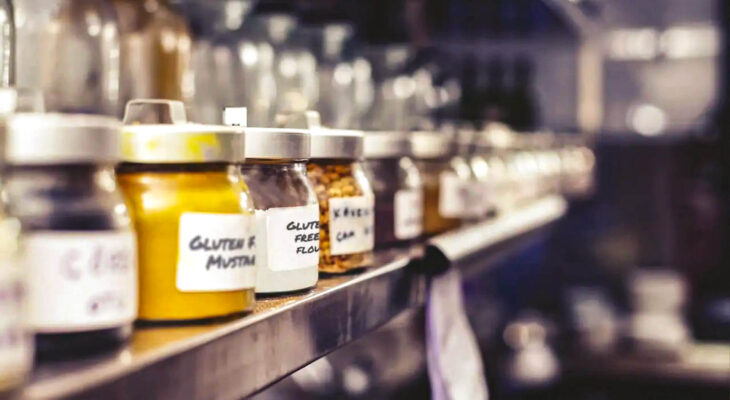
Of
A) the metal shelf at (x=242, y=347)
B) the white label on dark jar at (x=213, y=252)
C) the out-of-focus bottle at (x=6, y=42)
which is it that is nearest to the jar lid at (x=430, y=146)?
the metal shelf at (x=242, y=347)

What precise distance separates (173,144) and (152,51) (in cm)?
75


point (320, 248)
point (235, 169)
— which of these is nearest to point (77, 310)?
point (235, 169)

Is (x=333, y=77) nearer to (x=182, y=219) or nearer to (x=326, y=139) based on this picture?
(x=326, y=139)

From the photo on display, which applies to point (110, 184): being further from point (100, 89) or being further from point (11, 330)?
point (100, 89)

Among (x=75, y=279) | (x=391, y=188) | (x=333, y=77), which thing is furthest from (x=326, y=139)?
(x=333, y=77)

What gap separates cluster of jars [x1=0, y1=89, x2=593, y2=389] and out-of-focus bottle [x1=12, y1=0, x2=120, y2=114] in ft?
1.28

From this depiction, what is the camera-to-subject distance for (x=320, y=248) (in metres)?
0.86

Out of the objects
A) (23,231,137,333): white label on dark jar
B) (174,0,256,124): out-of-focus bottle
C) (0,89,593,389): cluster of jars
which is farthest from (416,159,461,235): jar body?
(23,231,137,333): white label on dark jar

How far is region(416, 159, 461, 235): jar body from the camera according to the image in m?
1.33

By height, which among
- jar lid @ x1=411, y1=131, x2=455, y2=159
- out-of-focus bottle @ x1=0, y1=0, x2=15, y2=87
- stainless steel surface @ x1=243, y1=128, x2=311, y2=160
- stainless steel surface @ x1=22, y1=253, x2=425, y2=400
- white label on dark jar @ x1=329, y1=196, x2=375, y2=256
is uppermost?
out-of-focus bottle @ x1=0, y1=0, x2=15, y2=87

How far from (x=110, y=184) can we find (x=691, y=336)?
3.95 m

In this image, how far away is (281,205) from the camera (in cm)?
74

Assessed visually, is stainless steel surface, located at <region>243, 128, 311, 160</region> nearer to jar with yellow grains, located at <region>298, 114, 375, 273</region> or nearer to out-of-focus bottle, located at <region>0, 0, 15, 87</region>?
jar with yellow grains, located at <region>298, 114, 375, 273</region>

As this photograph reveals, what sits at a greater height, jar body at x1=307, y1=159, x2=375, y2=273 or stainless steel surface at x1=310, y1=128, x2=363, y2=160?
stainless steel surface at x1=310, y1=128, x2=363, y2=160
